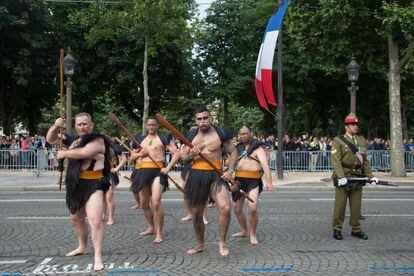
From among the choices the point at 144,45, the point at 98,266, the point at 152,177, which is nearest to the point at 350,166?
the point at 152,177

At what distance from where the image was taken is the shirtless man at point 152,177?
7.55 m

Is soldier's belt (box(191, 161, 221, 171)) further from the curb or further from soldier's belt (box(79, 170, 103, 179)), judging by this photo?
the curb

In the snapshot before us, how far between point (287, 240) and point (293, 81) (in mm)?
24212

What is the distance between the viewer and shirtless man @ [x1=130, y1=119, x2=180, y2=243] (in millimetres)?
7547

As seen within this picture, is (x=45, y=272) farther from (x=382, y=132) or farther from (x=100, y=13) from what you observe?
(x=382, y=132)

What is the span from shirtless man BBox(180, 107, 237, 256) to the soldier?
81.4 inches

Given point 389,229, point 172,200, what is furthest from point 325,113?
point 389,229

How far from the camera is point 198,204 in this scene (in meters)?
6.38

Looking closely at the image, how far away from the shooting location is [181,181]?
16891 millimetres

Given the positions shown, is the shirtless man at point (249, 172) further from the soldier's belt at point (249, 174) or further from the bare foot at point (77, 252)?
the bare foot at point (77, 252)

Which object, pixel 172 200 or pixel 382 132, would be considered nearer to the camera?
pixel 172 200

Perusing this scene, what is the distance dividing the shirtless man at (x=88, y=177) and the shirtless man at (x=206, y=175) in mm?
1132

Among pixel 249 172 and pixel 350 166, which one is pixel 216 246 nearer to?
pixel 249 172

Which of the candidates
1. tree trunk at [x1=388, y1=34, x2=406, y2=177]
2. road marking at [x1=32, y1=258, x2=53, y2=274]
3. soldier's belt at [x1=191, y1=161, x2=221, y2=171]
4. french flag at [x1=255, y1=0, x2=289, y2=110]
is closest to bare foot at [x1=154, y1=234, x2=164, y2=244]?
soldier's belt at [x1=191, y1=161, x2=221, y2=171]
